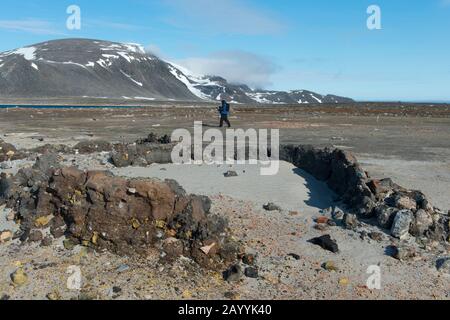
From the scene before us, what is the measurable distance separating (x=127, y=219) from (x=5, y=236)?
6.47ft

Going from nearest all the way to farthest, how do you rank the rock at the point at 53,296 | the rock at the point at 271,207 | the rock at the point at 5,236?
the rock at the point at 53,296 → the rock at the point at 5,236 → the rock at the point at 271,207

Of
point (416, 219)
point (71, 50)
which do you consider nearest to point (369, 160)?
point (416, 219)

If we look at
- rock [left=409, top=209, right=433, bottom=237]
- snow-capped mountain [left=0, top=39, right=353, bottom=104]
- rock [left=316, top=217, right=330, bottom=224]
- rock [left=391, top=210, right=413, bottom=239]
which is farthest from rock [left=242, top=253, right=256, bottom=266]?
snow-capped mountain [left=0, top=39, right=353, bottom=104]

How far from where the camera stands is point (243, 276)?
6.57 m

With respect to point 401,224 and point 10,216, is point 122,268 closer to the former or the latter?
point 10,216

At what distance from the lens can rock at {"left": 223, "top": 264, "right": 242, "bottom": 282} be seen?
6.44 metres

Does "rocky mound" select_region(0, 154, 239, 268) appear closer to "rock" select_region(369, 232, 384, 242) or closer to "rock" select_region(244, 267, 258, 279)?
"rock" select_region(244, 267, 258, 279)

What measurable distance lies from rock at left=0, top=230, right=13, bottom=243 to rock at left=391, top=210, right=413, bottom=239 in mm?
6007

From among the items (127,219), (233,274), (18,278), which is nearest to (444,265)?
(233,274)

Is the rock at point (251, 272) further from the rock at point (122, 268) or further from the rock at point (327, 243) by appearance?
the rock at point (122, 268)

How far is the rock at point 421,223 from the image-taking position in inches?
301

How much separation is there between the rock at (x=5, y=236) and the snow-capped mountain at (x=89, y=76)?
12908 cm

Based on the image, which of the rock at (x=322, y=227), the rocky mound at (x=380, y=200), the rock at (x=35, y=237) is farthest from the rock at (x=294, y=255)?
the rock at (x=35, y=237)

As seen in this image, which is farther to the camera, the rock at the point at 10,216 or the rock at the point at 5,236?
the rock at the point at 10,216
